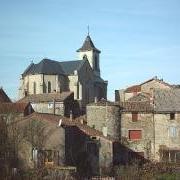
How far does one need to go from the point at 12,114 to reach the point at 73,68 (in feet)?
130

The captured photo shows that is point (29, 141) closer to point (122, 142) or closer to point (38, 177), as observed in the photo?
point (38, 177)

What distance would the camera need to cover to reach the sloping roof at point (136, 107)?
175ft

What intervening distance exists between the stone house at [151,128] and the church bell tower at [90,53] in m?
44.3

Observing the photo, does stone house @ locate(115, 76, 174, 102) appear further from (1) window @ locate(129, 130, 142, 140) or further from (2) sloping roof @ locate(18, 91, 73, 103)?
(1) window @ locate(129, 130, 142, 140)

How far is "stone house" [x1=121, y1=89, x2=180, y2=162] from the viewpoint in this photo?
52.6 metres

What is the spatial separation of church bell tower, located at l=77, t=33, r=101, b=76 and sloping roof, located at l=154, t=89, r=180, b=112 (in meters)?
41.6

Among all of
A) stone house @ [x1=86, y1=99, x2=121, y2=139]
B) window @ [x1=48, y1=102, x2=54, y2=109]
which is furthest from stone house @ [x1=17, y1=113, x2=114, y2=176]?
window @ [x1=48, y1=102, x2=54, y2=109]

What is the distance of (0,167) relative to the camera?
3152 centimetres

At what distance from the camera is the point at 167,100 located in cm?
5481

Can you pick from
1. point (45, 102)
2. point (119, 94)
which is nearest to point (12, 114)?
point (45, 102)

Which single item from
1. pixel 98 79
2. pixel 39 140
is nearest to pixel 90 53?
pixel 98 79

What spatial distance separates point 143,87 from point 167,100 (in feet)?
74.6

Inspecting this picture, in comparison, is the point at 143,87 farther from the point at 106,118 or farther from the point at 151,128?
the point at 106,118

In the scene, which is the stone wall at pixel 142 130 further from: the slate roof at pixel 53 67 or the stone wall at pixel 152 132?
the slate roof at pixel 53 67
